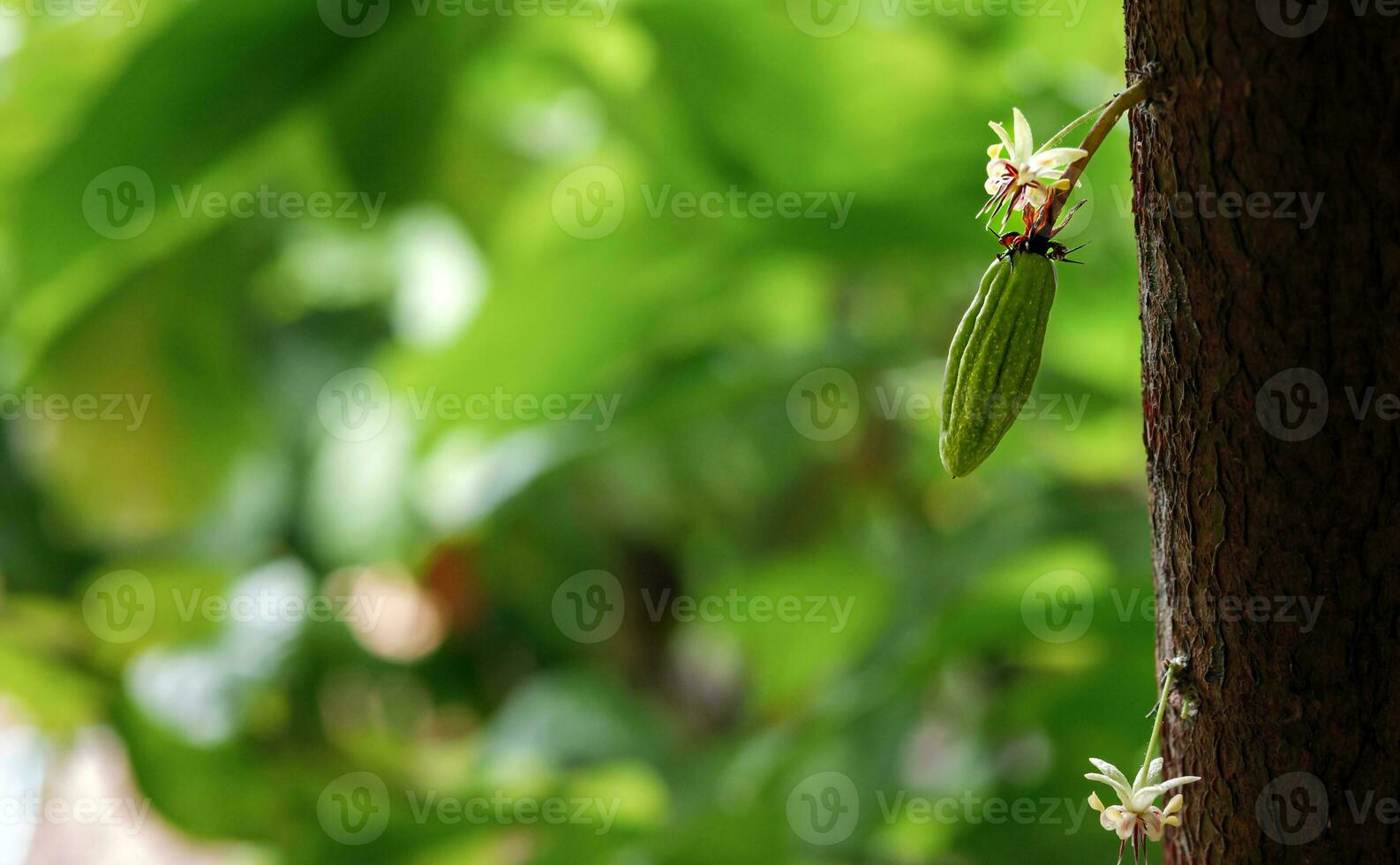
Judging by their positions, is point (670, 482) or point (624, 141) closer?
point (624, 141)

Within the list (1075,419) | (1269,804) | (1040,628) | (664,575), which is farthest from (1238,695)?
(664,575)

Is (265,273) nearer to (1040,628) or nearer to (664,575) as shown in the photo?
(664,575)
